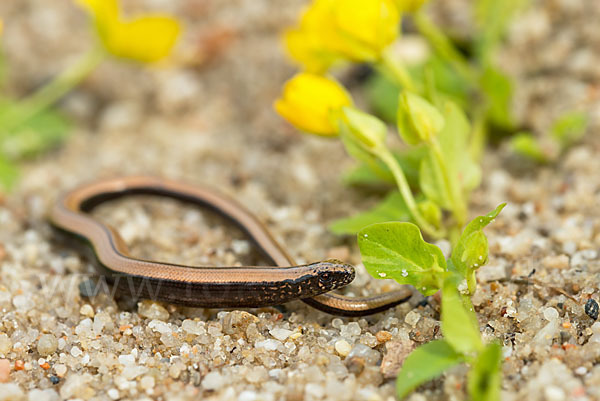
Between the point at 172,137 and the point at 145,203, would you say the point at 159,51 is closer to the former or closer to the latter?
the point at 172,137

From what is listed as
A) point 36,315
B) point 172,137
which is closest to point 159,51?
point 172,137

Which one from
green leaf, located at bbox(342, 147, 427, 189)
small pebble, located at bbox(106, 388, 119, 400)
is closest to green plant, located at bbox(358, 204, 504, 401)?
green leaf, located at bbox(342, 147, 427, 189)

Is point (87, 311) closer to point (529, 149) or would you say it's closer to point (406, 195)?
point (406, 195)

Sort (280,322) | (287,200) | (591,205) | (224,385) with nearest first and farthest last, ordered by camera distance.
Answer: (224,385)
(280,322)
(591,205)
(287,200)

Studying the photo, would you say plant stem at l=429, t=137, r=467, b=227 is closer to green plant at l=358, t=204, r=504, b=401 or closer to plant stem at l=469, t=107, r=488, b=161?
green plant at l=358, t=204, r=504, b=401

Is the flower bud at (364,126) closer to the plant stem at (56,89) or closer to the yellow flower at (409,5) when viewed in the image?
the yellow flower at (409,5)
